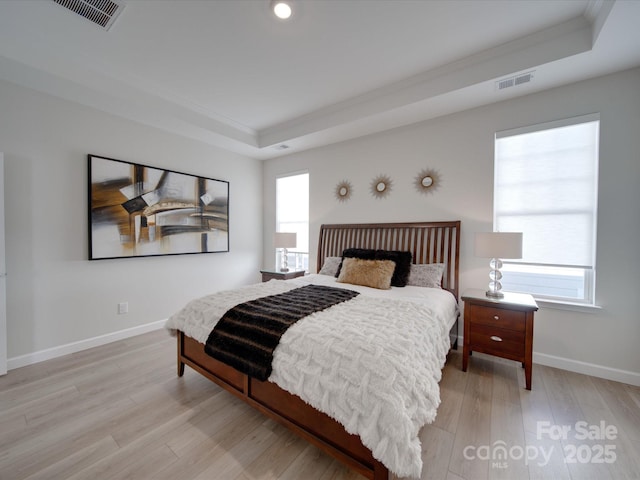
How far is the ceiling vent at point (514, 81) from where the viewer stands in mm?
2325

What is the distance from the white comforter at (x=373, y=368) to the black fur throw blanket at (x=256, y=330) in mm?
71

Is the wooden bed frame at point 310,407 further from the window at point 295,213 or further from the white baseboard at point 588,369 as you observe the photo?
the white baseboard at point 588,369

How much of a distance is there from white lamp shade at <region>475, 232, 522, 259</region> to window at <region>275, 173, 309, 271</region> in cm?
270

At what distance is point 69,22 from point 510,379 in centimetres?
467

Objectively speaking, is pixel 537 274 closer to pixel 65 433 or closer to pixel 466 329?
pixel 466 329

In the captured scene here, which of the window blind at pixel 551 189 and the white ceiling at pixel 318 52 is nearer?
the white ceiling at pixel 318 52

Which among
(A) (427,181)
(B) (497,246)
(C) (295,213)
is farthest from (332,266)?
(B) (497,246)

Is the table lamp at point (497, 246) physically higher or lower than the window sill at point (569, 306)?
higher

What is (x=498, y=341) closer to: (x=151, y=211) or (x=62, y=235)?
(x=151, y=211)

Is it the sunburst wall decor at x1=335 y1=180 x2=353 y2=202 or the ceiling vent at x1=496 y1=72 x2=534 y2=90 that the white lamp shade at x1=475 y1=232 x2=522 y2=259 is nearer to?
the ceiling vent at x1=496 y1=72 x2=534 y2=90

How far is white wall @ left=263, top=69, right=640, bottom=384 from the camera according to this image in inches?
88.4

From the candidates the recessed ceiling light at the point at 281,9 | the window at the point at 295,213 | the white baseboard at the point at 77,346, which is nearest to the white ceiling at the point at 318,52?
the recessed ceiling light at the point at 281,9

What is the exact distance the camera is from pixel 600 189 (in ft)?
7.66

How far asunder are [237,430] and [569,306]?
3.07 meters
